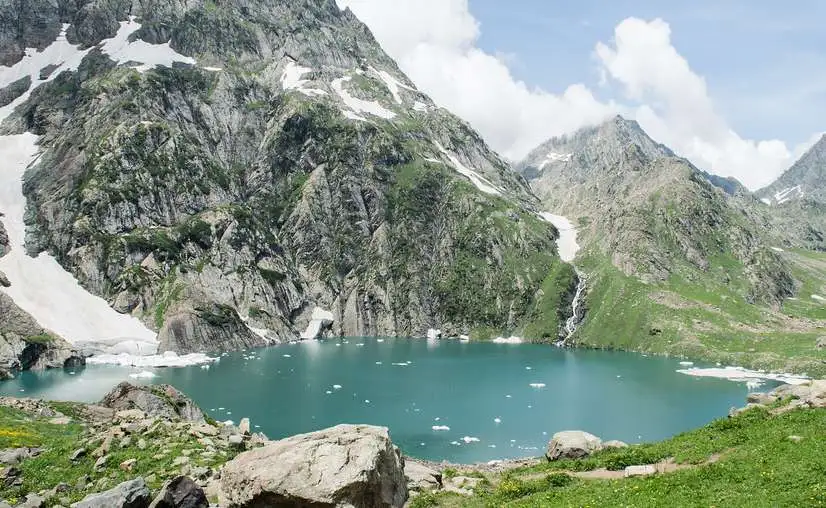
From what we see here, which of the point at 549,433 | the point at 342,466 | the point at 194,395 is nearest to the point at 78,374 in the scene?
the point at 194,395

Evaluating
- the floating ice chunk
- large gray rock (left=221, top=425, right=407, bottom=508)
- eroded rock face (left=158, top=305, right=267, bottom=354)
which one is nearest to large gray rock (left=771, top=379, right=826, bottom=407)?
large gray rock (left=221, top=425, right=407, bottom=508)

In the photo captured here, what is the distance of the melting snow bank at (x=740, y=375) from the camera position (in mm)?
139250

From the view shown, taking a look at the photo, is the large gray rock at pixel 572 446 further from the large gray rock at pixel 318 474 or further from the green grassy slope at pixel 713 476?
the large gray rock at pixel 318 474

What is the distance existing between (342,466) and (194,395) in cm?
10894

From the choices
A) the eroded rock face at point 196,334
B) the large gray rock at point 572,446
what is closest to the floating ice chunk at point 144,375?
the eroded rock face at point 196,334

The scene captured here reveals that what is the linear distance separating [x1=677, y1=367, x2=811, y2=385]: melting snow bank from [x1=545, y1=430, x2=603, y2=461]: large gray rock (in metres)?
125

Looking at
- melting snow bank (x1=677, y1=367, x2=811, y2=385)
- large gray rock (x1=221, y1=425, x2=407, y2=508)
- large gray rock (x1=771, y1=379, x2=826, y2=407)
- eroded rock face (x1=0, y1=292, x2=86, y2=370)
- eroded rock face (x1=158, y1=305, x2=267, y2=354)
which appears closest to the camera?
large gray rock (x1=221, y1=425, x2=407, y2=508)

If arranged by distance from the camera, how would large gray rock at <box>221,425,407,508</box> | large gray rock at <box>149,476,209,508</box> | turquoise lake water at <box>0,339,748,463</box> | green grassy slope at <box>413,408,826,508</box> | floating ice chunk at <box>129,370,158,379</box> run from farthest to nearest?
floating ice chunk at <box>129,370,158,379</box> → turquoise lake water at <box>0,339,748,463</box> → large gray rock at <box>149,476,209,508</box> → green grassy slope at <box>413,408,826,508</box> → large gray rock at <box>221,425,407,508</box>

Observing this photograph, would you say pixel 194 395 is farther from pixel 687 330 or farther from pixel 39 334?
pixel 687 330

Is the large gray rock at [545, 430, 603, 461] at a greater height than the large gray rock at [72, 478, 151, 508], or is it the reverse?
the large gray rock at [72, 478, 151, 508]

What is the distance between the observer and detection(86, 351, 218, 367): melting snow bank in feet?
532

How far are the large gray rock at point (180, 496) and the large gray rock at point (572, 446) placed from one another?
23.8 meters

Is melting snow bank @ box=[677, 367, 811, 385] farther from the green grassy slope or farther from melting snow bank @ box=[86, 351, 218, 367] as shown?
melting snow bank @ box=[86, 351, 218, 367]

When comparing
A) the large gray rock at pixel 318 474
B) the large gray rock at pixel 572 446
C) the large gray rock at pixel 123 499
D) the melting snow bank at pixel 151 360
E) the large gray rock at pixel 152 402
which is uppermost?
the large gray rock at pixel 318 474
